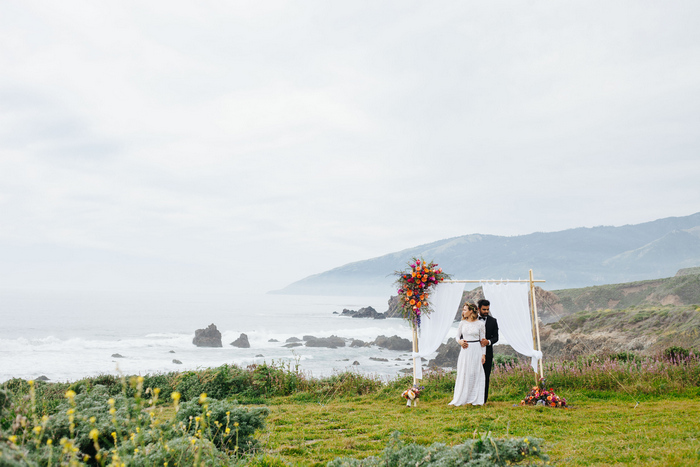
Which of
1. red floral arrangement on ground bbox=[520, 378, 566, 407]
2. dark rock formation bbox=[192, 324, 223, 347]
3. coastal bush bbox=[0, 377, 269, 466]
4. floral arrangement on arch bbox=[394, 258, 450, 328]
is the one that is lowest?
dark rock formation bbox=[192, 324, 223, 347]

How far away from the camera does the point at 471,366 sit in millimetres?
8906

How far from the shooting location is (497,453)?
3350 millimetres

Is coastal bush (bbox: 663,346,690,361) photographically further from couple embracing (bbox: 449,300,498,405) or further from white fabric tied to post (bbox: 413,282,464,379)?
white fabric tied to post (bbox: 413,282,464,379)

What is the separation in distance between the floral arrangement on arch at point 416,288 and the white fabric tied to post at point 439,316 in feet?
0.59

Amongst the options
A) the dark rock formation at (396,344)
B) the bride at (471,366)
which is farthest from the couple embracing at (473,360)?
the dark rock formation at (396,344)

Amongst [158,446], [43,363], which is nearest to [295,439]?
[158,446]

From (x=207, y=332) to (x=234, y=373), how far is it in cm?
3501

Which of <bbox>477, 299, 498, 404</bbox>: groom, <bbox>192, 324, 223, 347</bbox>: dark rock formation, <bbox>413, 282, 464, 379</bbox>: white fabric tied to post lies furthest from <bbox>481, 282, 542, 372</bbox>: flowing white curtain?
<bbox>192, 324, 223, 347</bbox>: dark rock formation

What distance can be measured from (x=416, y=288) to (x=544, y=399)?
132 inches

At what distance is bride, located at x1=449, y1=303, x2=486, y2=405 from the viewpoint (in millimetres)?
8906

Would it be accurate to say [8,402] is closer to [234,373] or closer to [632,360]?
[234,373]

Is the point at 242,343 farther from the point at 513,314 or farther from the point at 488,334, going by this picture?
the point at 488,334

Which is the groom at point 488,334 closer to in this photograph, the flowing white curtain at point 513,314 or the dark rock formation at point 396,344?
the flowing white curtain at point 513,314

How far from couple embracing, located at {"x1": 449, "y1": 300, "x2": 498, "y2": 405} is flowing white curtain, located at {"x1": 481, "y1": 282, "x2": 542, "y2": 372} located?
0.81 metres
